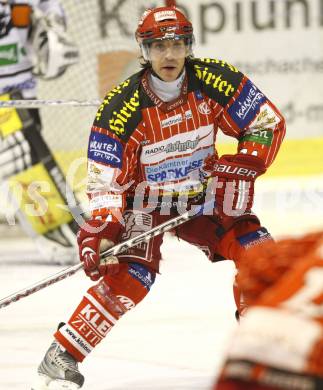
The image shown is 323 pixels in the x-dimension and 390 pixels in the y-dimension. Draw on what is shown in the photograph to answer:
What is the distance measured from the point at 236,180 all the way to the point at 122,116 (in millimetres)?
391

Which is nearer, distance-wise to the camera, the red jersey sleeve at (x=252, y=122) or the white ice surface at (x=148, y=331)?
the red jersey sleeve at (x=252, y=122)

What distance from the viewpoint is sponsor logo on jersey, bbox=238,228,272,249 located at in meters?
3.39

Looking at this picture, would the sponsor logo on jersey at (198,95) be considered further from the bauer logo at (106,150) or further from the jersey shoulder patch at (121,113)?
the bauer logo at (106,150)

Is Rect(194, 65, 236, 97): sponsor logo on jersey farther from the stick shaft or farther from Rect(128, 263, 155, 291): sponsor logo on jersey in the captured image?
the stick shaft

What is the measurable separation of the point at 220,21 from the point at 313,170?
1157 mm

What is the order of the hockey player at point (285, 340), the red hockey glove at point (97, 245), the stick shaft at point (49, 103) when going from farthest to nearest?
1. the stick shaft at point (49, 103)
2. the red hockey glove at point (97, 245)
3. the hockey player at point (285, 340)

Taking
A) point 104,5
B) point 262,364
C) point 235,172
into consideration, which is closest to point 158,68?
point 235,172

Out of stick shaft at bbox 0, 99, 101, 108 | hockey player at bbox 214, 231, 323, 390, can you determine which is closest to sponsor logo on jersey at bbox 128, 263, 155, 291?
hockey player at bbox 214, 231, 323, 390

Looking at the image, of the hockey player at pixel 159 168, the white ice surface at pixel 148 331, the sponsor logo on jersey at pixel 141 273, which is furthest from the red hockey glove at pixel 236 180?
the white ice surface at pixel 148 331

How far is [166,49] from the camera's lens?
340 centimetres

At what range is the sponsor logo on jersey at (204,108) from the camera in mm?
3471

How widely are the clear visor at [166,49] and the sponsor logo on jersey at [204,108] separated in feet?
0.50

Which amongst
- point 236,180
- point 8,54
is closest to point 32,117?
point 8,54

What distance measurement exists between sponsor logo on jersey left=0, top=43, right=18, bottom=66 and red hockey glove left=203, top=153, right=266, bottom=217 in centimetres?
265
